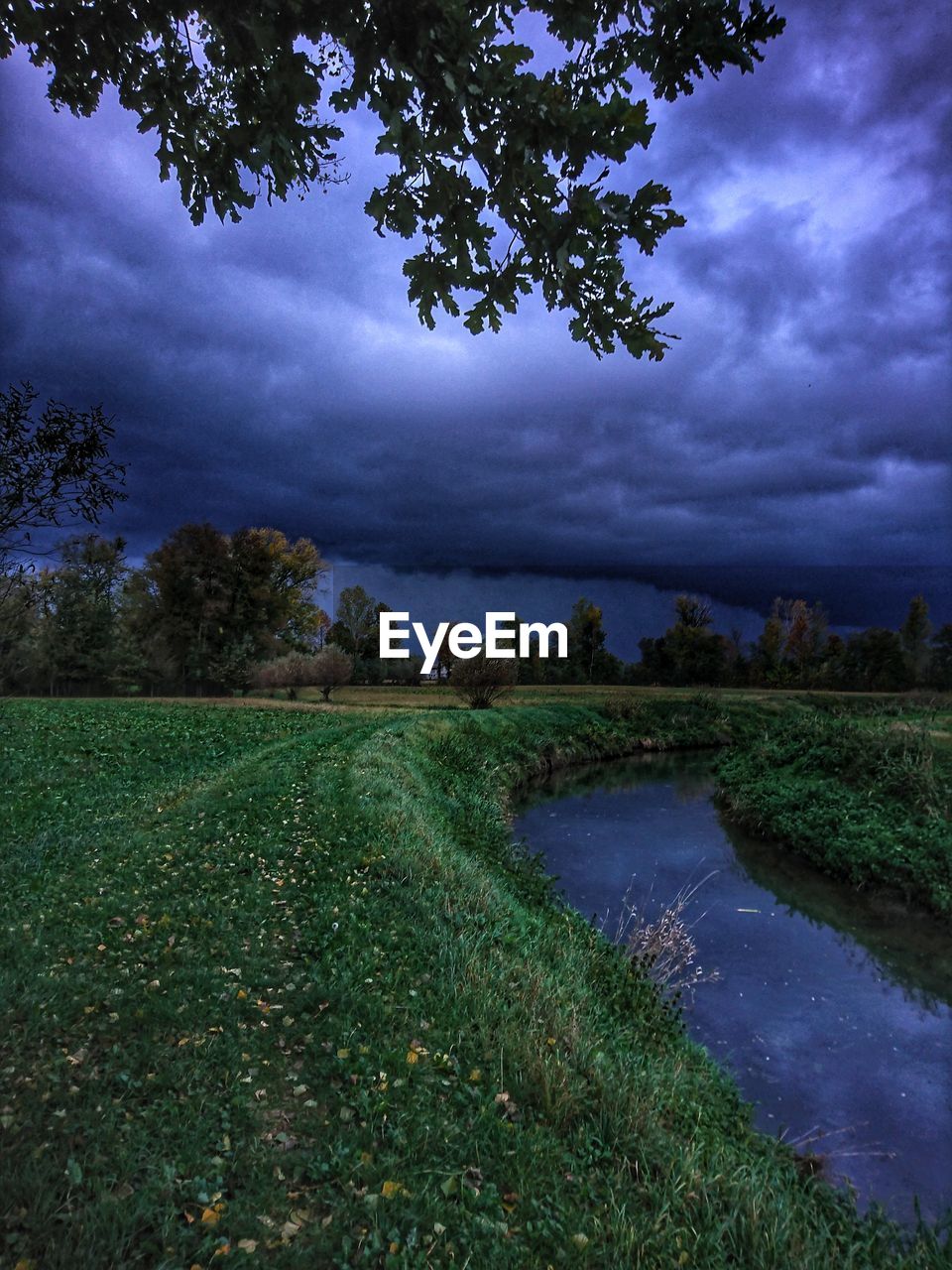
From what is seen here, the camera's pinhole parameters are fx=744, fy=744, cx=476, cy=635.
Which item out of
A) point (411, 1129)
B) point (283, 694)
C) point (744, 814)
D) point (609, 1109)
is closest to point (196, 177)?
point (411, 1129)

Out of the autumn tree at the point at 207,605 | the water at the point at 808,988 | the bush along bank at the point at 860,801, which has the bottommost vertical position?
the water at the point at 808,988

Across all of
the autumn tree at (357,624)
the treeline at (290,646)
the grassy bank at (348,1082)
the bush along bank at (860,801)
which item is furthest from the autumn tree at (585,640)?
the grassy bank at (348,1082)

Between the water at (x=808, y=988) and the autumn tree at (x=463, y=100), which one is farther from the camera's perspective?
the water at (x=808, y=988)

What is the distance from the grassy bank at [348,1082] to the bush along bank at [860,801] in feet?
23.6

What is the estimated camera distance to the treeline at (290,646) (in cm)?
4675

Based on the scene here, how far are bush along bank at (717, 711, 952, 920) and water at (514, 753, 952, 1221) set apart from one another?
0.55m

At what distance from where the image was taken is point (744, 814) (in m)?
20.0

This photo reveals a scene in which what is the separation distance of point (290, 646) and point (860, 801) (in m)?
41.8

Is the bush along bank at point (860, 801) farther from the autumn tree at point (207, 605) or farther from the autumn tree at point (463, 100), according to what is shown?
the autumn tree at point (207, 605)

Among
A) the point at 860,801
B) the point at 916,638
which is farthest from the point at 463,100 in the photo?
the point at 916,638

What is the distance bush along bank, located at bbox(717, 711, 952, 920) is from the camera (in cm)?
1441

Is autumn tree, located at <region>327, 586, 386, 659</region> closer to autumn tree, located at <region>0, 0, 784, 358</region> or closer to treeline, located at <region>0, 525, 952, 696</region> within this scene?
treeline, located at <region>0, 525, 952, 696</region>

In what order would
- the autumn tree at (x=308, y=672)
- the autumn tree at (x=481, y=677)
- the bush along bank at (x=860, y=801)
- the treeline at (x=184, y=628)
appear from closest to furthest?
the bush along bank at (x=860, y=801), the autumn tree at (x=481, y=677), the autumn tree at (x=308, y=672), the treeline at (x=184, y=628)

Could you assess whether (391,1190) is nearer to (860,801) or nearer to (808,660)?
(860,801)
